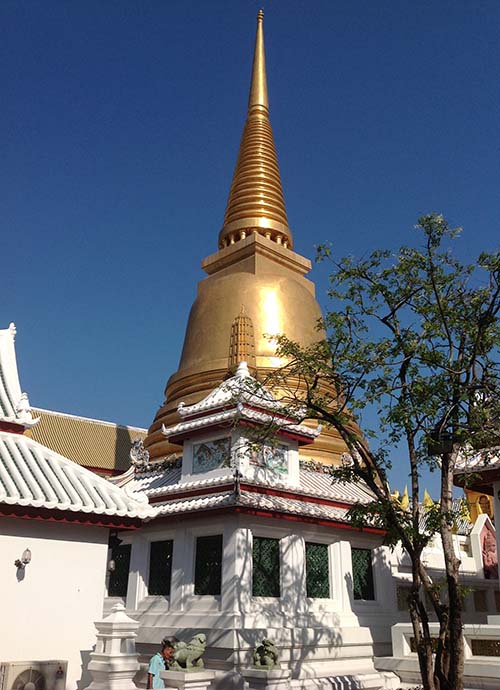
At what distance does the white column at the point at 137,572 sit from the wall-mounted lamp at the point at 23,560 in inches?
236

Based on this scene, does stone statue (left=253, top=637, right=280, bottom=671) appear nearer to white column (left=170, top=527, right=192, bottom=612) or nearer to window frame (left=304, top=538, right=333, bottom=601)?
white column (left=170, top=527, right=192, bottom=612)

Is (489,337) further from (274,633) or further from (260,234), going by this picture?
(260,234)

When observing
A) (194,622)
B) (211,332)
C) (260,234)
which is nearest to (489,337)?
(194,622)

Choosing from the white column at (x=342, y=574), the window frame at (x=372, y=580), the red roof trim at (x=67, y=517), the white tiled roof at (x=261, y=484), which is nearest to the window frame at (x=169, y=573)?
the white tiled roof at (x=261, y=484)

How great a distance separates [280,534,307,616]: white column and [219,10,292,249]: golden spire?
1567 centimetres

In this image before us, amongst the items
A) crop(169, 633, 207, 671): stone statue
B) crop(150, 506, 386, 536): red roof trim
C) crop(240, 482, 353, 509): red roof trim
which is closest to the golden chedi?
crop(240, 482, 353, 509): red roof trim

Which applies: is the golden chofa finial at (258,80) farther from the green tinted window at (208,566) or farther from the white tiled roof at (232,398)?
the green tinted window at (208,566)

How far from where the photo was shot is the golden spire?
27453 mm

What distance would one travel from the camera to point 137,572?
15.1 meters

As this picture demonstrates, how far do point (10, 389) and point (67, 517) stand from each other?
3.29 meters

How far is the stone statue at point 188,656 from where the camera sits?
1120 cm

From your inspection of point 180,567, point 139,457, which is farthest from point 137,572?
point 139,457

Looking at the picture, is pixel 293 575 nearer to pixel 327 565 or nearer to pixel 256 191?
pixel 327 565

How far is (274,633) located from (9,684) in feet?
17.8
